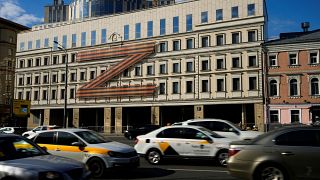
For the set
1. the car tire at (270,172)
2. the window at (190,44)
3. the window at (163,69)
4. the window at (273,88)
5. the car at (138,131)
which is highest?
the window at (190,44)

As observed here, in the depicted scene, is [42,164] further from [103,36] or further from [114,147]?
[103,36]

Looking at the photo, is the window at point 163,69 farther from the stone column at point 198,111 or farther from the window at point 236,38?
the window at point 236,38

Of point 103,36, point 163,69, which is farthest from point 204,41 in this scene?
point 103,36

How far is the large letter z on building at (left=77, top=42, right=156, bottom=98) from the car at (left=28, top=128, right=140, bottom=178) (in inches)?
1568

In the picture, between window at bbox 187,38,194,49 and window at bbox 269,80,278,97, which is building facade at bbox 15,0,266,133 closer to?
window at bbox 187,38,194,49

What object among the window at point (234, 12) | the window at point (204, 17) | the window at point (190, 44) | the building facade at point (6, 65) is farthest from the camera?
the building facade at point (6, 65)

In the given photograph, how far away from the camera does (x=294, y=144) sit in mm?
9094

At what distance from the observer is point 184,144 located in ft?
47.6

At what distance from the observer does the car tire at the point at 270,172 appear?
8.98 metres

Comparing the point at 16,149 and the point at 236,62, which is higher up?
the point at 236,62

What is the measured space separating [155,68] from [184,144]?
127 feet

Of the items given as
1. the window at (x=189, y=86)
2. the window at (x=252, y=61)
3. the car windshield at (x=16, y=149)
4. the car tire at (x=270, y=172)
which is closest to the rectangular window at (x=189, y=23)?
the window at (x=189, y=86)

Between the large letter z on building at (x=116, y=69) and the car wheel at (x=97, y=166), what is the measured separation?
40.7 m

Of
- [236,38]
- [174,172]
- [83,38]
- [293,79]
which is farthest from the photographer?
[83,38]
